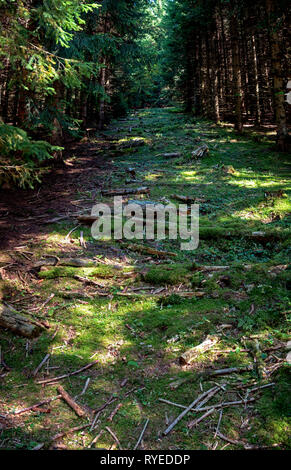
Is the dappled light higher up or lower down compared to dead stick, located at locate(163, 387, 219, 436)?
higher up

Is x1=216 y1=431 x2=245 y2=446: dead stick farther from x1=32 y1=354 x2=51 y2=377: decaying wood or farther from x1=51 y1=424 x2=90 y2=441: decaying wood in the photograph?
x1=32 y1=354 x2=51 y2=377: decaying wood

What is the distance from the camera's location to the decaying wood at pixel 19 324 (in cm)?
447

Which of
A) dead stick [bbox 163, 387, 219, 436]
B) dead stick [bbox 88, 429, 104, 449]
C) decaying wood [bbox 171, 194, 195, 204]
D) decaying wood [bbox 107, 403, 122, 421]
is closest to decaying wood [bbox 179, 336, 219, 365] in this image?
dead stick [bbox 163, 387, 219, 436]

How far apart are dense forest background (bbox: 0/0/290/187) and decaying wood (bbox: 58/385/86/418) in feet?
14.6

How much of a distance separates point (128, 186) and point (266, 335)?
845 centimetres

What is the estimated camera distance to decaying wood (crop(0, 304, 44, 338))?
14.7 feet

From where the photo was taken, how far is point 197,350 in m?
4.09

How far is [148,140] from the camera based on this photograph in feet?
68.4

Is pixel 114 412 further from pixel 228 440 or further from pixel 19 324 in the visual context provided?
pixel 19 324

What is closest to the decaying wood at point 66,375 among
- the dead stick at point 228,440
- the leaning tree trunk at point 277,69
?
the dead stick at point 228,440

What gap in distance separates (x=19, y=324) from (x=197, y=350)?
8.57 feet

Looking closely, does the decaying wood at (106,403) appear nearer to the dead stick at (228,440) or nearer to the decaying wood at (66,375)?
the decaying wood at (66,375)

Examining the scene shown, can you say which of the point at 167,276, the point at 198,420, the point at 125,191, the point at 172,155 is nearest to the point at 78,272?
the point at 167,276

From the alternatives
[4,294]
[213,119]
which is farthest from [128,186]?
[213,119]
